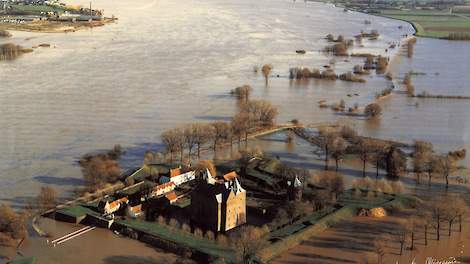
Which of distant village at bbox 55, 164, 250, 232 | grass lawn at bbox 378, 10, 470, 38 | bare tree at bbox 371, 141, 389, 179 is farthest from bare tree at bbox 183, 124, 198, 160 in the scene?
grass lawn at bbox 378, 10, 470, 38

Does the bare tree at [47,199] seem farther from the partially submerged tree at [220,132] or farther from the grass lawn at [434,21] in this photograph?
the grass lawn at [434,21]

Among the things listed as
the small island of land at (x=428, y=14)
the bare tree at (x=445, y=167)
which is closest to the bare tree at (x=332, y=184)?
the bare tree at (x=445, y=167)

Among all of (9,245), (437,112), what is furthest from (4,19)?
(9,245)

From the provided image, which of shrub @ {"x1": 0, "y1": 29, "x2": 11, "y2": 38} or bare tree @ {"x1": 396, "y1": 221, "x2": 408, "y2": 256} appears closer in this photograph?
bare tree @ {"x1": 396, "y1": 221, "x2": 408, "y2": 256}

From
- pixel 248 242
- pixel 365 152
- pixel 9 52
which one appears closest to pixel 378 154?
pixel 365 152

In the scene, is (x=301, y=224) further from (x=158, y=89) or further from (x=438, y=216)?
(x=158, y=89)

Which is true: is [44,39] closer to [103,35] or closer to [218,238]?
[103,35]

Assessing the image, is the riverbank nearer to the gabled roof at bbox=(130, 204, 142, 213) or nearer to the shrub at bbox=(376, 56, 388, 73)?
the shrub at bbox=(376, 56, 388, 73)
